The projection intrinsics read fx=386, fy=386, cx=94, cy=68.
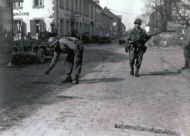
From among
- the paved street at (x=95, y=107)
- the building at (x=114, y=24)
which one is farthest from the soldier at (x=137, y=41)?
the building at (x=114, y=24)

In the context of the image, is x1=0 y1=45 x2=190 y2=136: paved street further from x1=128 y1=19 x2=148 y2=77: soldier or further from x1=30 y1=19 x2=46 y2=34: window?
x1=30 y1=19 x2=46 y2=34: window

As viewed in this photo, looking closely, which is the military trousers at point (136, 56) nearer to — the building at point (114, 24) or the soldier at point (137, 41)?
the soldier at point (137, 41)

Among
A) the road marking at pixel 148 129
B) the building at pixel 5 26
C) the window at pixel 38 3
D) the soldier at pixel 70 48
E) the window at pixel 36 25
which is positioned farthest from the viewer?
the window at pixel 38 3

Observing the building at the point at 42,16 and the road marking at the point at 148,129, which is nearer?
the road marking at the point at 148,129

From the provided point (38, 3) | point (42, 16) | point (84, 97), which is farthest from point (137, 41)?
point (38, 3)

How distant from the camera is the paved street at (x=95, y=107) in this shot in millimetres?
6082

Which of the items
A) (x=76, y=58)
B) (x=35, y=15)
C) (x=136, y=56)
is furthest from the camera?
(x=35, y=15)

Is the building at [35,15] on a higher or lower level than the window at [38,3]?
lower

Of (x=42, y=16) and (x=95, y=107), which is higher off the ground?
(x=42, y=16)

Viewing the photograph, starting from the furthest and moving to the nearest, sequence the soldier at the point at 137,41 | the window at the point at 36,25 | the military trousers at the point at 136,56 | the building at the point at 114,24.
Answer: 1. the building at the point at 114,24
2. the window at the point at 36,25
3. the military trousers at the point at 136,56
4. the soldier at the point at 137,41

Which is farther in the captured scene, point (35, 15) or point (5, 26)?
point (35, 15)

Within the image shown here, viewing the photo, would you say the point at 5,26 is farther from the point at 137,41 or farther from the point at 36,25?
the point at 36,25

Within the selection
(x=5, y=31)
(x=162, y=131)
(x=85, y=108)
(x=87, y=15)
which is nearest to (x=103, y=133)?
(x=162, y=131)

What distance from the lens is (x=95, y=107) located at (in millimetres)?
7766
